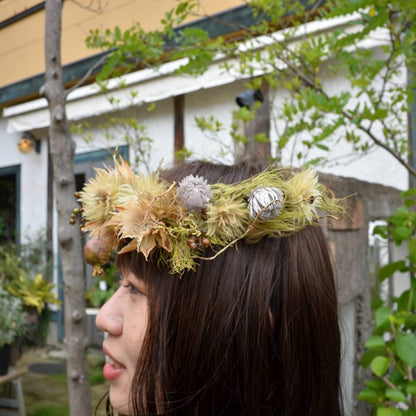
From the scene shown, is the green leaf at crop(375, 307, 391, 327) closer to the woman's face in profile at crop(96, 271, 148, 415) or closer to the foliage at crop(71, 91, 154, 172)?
the woman's face in profile at crop(96, 271, 148, 415)

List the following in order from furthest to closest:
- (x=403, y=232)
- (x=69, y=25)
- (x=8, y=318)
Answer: (x=69, y=25), (x=8, y=318), (x=403, y=232)

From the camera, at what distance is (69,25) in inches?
206

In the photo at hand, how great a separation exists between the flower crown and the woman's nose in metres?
0.14

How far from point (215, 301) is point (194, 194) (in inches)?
9.5

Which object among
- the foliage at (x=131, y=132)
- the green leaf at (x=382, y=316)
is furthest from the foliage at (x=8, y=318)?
the green leaf at (x=382, y=316)

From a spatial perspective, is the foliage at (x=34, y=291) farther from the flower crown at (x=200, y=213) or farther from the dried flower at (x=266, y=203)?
the dried flower at (x=266, y=203)

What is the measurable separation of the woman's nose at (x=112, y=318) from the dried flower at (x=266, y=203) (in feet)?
1.31

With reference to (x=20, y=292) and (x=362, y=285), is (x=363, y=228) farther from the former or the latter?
(x=20, y=292)

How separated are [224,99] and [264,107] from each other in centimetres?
96

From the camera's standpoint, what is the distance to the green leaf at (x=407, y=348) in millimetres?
1344

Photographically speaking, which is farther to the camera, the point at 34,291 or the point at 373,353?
the point at 34,291

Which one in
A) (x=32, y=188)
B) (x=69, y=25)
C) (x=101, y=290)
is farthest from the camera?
(x=32, y=188)

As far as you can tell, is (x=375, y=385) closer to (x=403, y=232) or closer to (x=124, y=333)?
(x=403, y=232)

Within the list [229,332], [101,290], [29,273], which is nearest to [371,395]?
[229,332]
